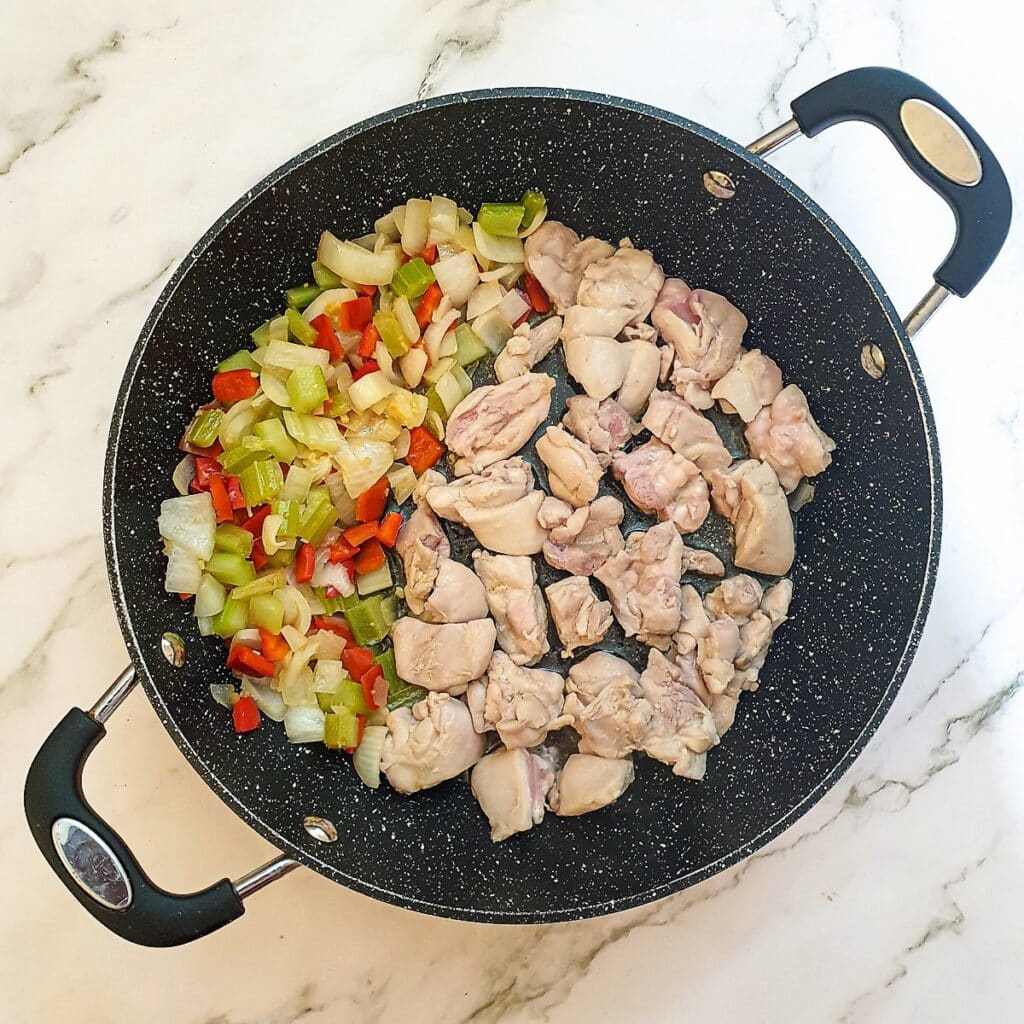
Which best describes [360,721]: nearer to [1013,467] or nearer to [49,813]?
[49,813]

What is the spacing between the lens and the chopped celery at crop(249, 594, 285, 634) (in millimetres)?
1924

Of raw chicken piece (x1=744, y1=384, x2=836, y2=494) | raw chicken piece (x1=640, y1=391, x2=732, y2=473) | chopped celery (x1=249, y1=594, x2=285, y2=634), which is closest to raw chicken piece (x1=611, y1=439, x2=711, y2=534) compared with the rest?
raw chicken piece (x1=640, y1=391, x2=732, y2=473)

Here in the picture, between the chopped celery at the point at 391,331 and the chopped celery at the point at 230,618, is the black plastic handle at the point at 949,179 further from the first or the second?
the chopped celery at the point at 230,618

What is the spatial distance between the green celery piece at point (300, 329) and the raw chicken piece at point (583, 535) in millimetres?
552

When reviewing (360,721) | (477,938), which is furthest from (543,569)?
(477,938)

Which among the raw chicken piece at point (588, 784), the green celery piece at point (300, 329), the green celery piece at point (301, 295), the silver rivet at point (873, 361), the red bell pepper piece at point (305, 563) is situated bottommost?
the raw chicken piece at point (588, 784)

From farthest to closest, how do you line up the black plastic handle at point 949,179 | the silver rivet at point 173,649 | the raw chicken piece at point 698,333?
1. the raw chicken piece at point 698,333
2. the silver rivet at point 173,649
3. the black plastic handle at point 949,179

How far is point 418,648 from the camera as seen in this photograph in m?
1.96

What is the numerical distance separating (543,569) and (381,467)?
0.39 meters

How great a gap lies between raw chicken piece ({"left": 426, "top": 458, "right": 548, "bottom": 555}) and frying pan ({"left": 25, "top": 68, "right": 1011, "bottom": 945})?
1.60 feet

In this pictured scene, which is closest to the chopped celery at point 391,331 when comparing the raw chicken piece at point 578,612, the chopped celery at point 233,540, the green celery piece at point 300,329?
the green celery piece at point 300,329

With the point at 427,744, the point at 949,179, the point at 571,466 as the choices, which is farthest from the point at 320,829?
the point at 949,179

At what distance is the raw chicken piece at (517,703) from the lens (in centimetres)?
194

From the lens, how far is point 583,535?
2043 mm
